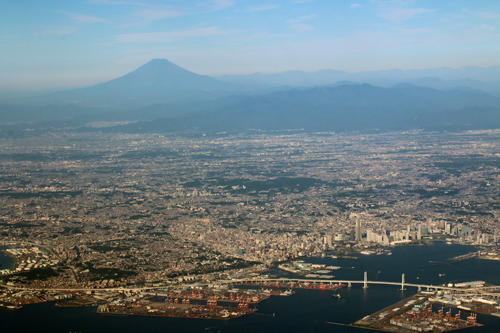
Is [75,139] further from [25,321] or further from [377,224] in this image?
[25,321]

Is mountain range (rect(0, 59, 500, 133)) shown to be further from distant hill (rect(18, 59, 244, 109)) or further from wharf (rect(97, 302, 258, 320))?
wharf (rect(97, 302, 258, 320))

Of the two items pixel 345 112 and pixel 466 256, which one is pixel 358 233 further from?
pixel 345 112

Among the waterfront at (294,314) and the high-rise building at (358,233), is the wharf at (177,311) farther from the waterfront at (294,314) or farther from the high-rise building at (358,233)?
the high-rise building at (358,233)

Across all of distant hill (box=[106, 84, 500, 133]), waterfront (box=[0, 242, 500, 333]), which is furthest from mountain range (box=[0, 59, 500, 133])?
waterfront (box=[0, 242, 500, 333])

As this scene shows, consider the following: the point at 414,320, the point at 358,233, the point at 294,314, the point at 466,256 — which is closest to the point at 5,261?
the point at 294,314

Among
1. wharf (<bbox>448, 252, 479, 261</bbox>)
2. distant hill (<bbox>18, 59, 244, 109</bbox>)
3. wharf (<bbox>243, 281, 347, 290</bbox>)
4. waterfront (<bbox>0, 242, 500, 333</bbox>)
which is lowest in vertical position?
waterfront (<bbox>0, 242, 500, 333</bbox>)

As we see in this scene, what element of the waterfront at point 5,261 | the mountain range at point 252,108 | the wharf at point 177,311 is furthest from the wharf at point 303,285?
the mountain range at point 252,108
